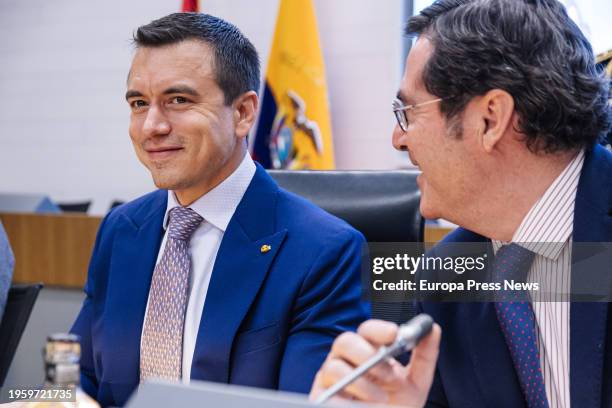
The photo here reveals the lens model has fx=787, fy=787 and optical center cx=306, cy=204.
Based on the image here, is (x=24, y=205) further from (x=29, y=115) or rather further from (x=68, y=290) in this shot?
(x=29, y=115)

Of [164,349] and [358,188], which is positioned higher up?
[358,188]

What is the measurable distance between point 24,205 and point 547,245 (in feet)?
10.2

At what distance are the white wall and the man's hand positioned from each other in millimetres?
3192

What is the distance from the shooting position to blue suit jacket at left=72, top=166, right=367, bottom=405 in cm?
138

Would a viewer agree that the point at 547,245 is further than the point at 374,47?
No

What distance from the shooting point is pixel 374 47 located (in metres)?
4.08

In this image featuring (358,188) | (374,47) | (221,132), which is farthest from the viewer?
(374,47)

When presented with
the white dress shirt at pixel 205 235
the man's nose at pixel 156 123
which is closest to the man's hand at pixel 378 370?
the white dress shirt at pixel 205 235

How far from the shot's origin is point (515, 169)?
49.3 inches

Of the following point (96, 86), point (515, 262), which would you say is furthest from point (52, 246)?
point (515, 262)

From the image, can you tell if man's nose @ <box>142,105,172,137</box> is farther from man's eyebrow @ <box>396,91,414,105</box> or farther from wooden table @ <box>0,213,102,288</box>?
wooden table @ <box>0,213,102,288</box>

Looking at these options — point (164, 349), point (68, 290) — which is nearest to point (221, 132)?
point (164, 349)

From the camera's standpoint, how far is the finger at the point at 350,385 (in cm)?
82

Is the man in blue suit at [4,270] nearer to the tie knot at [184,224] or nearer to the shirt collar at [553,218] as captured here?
the tie knot at [184,224]
